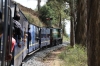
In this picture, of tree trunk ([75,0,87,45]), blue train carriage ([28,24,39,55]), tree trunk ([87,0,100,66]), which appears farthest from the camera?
tree trunk ([75,0,87,45])

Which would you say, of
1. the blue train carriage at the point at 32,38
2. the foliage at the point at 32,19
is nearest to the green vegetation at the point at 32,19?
the foliage at the point at 32,19

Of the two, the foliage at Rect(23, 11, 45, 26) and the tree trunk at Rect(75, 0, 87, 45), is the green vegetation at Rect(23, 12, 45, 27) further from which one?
the tree trunk at Rect(75, 0, 87, 45)

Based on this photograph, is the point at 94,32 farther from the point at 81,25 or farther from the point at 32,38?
the point at 81,25

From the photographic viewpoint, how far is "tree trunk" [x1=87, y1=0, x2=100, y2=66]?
22.6 ft

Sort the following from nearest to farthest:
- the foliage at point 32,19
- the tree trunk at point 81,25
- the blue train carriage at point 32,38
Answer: the blue train carriage at point 32,38
the tree trunk at point 81,25
the foliage at point 32,19

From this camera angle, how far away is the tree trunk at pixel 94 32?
6879mm

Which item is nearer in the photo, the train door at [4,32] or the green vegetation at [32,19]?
the train door at [4,32]

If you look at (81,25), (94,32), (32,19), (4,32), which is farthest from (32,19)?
(4,32)

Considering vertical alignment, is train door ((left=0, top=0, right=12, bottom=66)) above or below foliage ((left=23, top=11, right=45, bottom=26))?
below

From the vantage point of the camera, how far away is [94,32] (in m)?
7.04

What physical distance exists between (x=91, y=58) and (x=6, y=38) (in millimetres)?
3585

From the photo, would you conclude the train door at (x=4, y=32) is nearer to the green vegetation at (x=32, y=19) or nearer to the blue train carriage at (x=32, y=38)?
the blue train carriage at (x=32, y=38)

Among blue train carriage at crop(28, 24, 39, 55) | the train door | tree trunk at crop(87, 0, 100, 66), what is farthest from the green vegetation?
the train door

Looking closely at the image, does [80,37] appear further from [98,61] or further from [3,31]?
[3,31]
